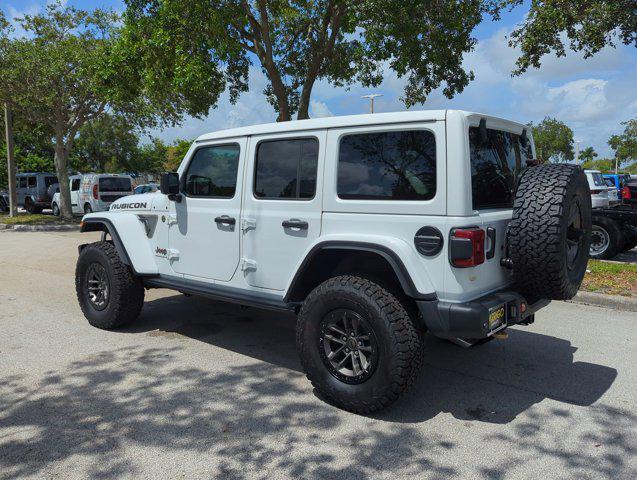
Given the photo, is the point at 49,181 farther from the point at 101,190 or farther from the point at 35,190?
the point at 101,190

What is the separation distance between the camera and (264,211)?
409cm

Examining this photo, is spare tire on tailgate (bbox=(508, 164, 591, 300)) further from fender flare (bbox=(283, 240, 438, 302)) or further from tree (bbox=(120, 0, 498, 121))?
tree (bbox=(120, 0, 498, 121))

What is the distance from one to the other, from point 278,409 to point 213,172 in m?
2.12

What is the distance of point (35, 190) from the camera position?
79.2ft

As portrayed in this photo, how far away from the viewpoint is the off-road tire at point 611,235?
381 inches

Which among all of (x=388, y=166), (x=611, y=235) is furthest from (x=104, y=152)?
(x=388, y=166)

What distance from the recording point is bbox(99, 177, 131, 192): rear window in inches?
786

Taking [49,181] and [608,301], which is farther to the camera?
[49,181]

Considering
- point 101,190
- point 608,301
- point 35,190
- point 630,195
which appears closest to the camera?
point 608,301

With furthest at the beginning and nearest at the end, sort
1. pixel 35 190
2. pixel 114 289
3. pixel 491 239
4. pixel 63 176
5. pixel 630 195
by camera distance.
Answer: pixel 35 190 < pixel 63 176 < pixel 630 195 < pixel 114 289 < pixel 491 239

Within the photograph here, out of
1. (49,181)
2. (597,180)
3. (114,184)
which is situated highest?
(49,181)

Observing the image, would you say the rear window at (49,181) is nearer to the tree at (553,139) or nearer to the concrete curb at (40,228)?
the concrete curb at (40,228)

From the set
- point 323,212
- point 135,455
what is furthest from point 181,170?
point 135,455

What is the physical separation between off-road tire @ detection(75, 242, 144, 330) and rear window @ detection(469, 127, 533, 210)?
3439 mm
